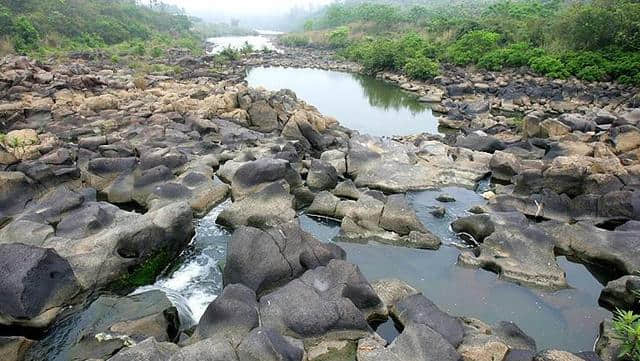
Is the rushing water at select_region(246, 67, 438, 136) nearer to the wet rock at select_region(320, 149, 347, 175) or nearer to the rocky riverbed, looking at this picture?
the rocky riverbed

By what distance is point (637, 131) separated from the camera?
18969 mm

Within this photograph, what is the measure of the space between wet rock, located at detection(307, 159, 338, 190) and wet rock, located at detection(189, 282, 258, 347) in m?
8.05

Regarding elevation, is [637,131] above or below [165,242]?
above

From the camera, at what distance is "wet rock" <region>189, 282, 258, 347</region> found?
8.69 meters

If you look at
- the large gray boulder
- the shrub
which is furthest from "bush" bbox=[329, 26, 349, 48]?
the shrub

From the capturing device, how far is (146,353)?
24.7 feet

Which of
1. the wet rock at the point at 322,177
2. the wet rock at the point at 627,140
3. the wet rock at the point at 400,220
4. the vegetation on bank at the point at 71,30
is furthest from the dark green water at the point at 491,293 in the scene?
the vegetation on bank at the point at 71,30

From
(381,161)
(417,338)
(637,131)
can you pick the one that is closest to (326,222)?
(381,161)

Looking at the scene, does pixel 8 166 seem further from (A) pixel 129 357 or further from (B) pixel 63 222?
(A) pixel 129 357

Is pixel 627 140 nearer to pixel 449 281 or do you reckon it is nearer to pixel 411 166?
pixel 411 166

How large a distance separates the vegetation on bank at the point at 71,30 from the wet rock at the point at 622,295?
46.9 metres

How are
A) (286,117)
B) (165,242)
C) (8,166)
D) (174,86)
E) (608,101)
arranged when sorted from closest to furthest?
(165,242) → (8,166) → (286,117) → (608,101) → (174,86)

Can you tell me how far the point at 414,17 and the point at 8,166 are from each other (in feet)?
246

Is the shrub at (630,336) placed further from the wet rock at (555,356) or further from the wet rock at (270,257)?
the wet rock at (270,257)
